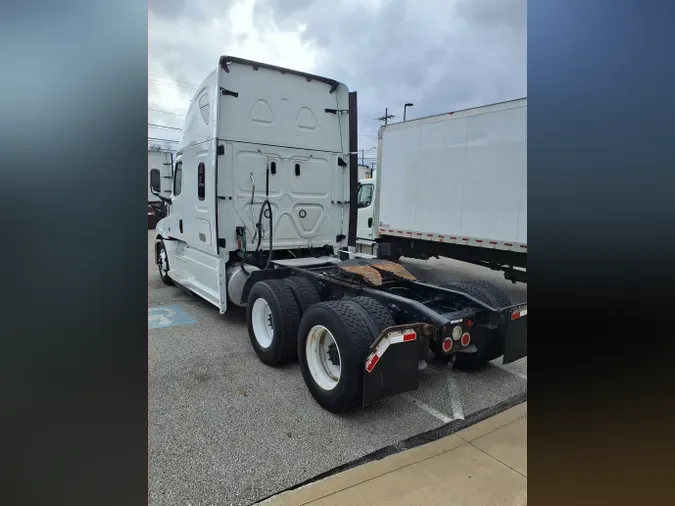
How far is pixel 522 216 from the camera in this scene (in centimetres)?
721

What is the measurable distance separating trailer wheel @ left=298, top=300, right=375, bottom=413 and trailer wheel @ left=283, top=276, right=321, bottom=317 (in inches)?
24.9

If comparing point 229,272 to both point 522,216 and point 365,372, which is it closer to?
point 365,372

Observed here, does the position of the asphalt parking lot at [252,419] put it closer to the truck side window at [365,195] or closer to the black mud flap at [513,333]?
the black mud flap at [513,333]

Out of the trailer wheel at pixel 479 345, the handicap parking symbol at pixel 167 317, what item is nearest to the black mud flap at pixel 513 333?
the trailer wheel at pixel 479 345

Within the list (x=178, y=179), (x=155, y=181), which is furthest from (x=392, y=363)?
(x=155, y=181)

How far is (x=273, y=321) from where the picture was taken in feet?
15.1

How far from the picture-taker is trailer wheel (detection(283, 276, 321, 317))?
184 inches

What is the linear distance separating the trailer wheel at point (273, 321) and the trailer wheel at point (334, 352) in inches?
19.9

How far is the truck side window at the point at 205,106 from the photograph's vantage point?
5824 millimetres

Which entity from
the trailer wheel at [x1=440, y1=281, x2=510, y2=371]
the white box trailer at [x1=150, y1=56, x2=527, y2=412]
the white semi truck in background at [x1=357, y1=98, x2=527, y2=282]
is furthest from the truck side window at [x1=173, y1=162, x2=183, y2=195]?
the trailer wheel at [x1=440, y1=281, x2=510, y2=371]

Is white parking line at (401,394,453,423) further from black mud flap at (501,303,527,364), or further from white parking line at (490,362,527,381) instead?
white parking line at (490,362,527,381)

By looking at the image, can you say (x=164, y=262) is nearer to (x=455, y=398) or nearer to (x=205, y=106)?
(x=205, y=106)
